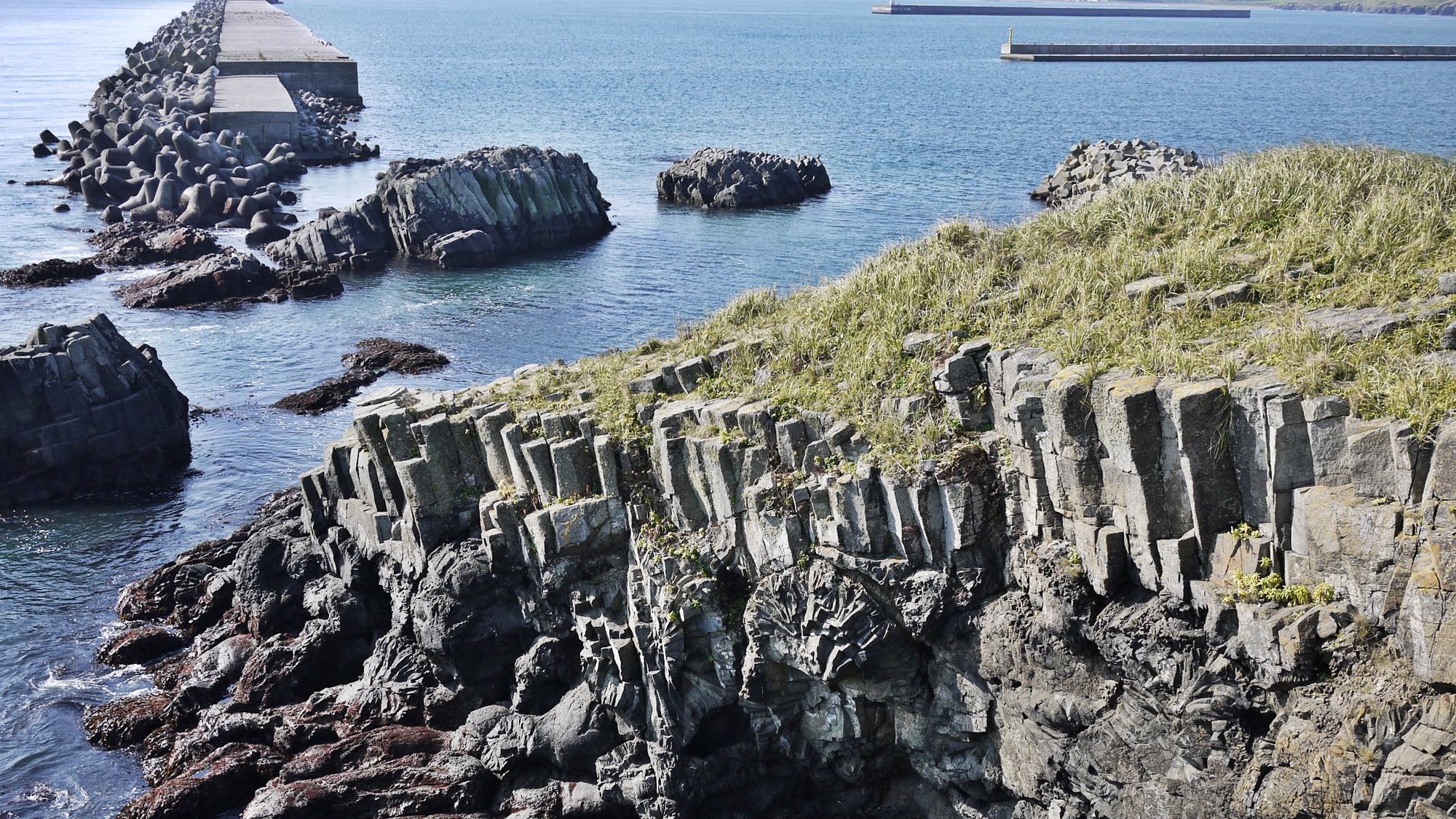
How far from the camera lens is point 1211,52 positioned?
176500mm

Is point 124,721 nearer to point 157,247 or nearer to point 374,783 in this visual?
point 374,783

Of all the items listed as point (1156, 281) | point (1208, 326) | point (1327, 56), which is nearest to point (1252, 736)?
point (1208, 326)

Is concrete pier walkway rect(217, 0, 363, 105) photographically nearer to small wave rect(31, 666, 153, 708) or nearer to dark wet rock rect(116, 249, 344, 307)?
dark wet rock rect(116, 249, 344, 307)

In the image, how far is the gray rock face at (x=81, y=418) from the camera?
3791cm

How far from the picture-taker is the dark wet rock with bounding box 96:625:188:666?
29.6 m

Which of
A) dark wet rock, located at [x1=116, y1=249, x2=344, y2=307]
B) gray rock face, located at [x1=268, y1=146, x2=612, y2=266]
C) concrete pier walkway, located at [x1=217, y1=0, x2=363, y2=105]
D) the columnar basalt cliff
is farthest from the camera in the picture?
concrete pier walkway, located at [x1=217, y1=0, x2=363, y2=105]

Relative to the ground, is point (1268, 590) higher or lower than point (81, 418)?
higher

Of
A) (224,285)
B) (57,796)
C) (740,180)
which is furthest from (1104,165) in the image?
(57,796)

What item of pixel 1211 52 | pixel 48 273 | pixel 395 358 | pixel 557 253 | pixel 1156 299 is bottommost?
pixel 395 358

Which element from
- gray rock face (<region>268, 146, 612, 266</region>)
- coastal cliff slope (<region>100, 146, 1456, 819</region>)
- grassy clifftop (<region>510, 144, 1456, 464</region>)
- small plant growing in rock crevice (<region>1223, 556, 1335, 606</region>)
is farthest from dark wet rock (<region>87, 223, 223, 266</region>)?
small plant growing in rock crevice (<region>1223, 556, 1335, 606</region>)

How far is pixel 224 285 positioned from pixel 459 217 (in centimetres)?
1429

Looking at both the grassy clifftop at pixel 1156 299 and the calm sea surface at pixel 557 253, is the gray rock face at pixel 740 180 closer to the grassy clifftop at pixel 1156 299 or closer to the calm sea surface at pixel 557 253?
the calm sea surface at pixel 557 253

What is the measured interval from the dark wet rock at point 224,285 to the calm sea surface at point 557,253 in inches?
52.6

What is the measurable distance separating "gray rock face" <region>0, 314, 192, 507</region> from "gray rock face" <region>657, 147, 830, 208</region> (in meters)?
45.8
